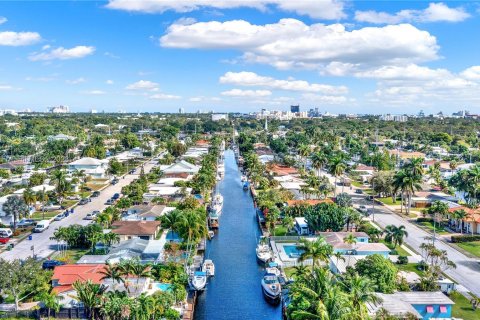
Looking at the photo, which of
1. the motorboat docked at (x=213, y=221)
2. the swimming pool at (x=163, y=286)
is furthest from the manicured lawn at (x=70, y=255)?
the motorboat docked at (x=213, y=221)

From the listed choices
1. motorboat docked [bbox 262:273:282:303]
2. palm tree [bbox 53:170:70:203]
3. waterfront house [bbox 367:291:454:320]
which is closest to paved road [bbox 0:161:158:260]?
palm tree [bbox 53:170:70:203]

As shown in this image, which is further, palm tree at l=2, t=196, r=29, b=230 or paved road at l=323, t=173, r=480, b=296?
palm tree at l=2, t=196, r=29, b=230

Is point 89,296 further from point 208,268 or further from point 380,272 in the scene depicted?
point 380,272

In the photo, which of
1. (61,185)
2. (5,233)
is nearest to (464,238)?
(5,233)

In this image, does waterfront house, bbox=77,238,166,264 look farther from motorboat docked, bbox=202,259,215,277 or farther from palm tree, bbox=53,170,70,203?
palm tree, bbox=53,170,70,203

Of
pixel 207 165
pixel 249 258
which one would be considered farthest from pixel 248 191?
pixel 249 258

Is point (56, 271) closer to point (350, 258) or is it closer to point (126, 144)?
point (350, 258)

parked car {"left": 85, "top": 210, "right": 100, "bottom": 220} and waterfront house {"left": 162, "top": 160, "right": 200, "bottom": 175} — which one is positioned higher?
waterfront house {"left": 162, "top": 160, "right": 200, "bottom": 175}
